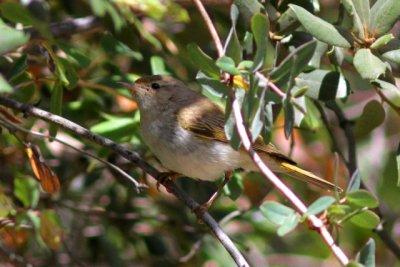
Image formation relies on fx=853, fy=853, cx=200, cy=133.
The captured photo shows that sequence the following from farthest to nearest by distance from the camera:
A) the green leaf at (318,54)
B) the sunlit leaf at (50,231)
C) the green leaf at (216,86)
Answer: the sunlit leaf at (50,231) < the green leaf at (318,54) < the green leaf at (216,86)

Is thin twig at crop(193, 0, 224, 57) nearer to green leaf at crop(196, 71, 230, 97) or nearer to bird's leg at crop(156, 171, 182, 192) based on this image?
green leaf at crop(196, 71, 230, 97)

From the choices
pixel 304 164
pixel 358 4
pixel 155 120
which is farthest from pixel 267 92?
pixel 304 164

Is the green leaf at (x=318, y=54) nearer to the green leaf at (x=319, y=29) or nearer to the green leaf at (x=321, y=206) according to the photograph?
the green leaf at (x=319, y=29)

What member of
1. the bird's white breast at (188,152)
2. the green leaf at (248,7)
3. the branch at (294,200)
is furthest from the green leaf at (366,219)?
the bird's white breast at (188,152)

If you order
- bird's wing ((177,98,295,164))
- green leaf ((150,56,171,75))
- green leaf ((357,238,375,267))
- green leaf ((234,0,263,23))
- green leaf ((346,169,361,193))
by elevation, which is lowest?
bird's wing ((177,98,295,164))

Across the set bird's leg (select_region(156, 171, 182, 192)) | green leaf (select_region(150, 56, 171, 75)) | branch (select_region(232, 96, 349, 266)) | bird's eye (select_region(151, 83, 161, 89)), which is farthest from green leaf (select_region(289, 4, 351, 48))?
bird's eye (select_region(151, 83, 161, 89))

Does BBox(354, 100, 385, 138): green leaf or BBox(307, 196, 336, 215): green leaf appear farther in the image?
BBox(354, 100, 385, 138): green leaf
